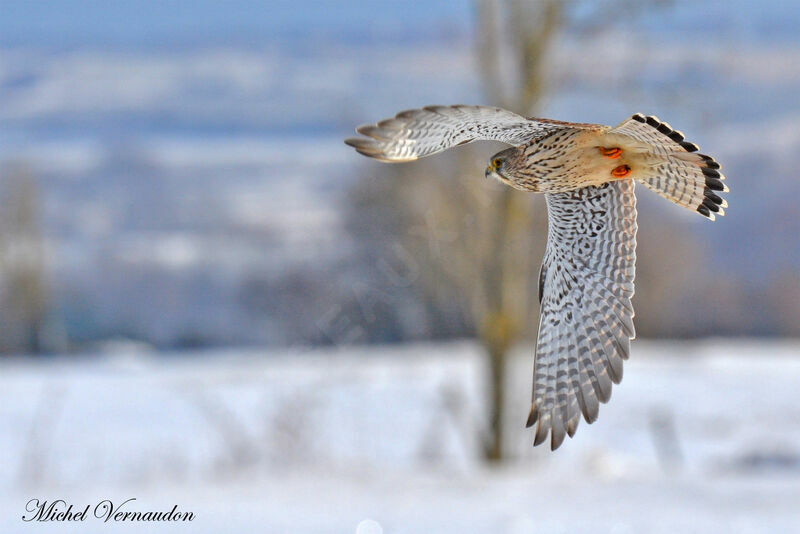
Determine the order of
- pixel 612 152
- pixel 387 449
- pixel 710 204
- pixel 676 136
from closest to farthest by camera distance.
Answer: pixel 676 136, pixel 612 152, pixel 710 204, pixel 387 449

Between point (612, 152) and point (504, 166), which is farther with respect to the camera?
point (504, 166)

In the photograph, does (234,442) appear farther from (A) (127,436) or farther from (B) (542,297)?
(B) (542,297)

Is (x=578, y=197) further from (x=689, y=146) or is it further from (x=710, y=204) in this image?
(x=689, y=146)

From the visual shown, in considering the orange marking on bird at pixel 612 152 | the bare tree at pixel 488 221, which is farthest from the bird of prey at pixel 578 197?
the bare tree at pixel 488 221

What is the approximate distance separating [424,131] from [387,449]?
31.5ft

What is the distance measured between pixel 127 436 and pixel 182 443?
1255 millimetres

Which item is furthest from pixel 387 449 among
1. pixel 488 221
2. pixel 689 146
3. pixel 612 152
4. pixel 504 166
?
pixel 689 146

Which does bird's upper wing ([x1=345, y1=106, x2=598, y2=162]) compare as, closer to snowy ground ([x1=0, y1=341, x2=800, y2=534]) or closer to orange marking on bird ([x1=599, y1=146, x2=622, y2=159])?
orange marking on bird ([x1=599, y1=146, x2=622, y2=159])

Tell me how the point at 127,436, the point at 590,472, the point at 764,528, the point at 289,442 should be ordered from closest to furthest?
1. the point at 764,528
2. the point at 289,442
3. the point at 590,472
4. the point at 127,436

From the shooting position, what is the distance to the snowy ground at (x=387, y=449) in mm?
8406

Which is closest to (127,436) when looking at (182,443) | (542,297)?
(182,443)

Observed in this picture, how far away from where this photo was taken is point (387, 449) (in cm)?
1108

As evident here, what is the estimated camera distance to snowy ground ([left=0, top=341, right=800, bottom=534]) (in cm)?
841

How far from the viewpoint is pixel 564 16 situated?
8.05 meters
